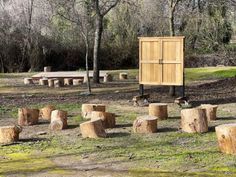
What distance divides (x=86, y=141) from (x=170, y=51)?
562cm

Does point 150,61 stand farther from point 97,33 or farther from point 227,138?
point 227,138

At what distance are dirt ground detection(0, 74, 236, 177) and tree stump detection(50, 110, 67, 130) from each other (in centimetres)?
14

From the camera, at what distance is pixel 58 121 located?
10.2m

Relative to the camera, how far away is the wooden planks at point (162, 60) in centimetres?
1372

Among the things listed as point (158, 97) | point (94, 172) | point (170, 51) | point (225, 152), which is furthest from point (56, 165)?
point (158, 97)

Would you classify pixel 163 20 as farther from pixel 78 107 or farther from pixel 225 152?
pixel 225 152

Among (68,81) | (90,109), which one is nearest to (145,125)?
(90,109)

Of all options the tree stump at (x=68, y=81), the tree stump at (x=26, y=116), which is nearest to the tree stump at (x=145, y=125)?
the tree stump at (x=26, y=116)

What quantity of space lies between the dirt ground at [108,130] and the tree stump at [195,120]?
0.33 metres

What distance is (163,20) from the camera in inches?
1315

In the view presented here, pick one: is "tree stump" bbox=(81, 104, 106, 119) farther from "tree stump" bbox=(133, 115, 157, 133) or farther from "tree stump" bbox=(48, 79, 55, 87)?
"tree stump" bbox=(48, 79, 55, 87)

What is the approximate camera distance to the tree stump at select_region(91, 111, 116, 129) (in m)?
9.96

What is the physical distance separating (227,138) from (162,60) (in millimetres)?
6703

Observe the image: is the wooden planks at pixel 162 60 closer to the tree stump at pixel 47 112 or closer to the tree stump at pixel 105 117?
the tree stump at pixel 47 112
